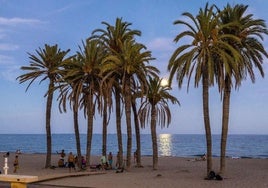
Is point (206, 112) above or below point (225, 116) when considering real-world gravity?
above

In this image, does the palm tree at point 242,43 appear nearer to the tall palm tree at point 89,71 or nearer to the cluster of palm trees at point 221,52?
the cluster of palm trees at point 221,52

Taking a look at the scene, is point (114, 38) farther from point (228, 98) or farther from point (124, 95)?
point (228, 98)

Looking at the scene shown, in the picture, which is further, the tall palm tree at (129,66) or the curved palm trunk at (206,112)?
the tall palm tree at (129,66)

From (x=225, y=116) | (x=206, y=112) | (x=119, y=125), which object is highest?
(x=206, y=112)

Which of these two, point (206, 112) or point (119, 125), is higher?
point (206, 112)

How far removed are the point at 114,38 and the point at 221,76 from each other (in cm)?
1437

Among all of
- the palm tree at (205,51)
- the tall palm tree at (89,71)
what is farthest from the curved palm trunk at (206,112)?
the tall palm tree at (89,71)

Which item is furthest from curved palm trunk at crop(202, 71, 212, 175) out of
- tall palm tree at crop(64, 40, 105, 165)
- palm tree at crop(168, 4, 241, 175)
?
tall palm tree at crop(64, 40, 105, 165)

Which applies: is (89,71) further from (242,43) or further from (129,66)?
(242,43)

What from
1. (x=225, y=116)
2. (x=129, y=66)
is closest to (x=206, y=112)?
(x=225, y=116)

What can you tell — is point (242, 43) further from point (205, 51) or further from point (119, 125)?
point (119, 125)

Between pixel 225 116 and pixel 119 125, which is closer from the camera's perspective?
pixel 225 116

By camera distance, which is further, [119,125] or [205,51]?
[119,125]

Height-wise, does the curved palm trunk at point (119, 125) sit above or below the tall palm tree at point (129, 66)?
below
